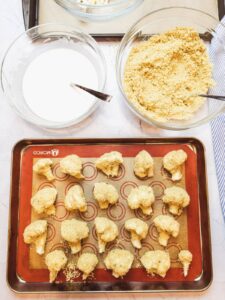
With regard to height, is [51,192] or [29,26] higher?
[29,26]

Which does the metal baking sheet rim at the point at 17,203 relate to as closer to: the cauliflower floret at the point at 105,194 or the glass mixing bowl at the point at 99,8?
the cauliflower floret at the point at 105,194

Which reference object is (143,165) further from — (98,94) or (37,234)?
(37,234)

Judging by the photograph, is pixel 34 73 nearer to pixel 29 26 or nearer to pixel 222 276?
pixel 29 26

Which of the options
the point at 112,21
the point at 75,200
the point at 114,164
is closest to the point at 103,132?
the point at 114,164

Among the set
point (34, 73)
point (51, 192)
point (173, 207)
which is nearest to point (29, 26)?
point (34, 73)

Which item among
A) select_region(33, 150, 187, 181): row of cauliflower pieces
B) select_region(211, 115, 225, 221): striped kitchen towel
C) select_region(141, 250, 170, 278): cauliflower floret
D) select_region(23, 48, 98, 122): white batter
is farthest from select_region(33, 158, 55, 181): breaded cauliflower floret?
select_region(211, 115, 225, 221): striped kitchen towel

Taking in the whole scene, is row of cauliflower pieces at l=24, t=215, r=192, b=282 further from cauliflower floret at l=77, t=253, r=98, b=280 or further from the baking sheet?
the baking sheet

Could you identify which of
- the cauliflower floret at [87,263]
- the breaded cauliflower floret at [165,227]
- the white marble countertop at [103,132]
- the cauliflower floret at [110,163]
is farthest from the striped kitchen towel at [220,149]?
the cauliflower floret at [87,263]
